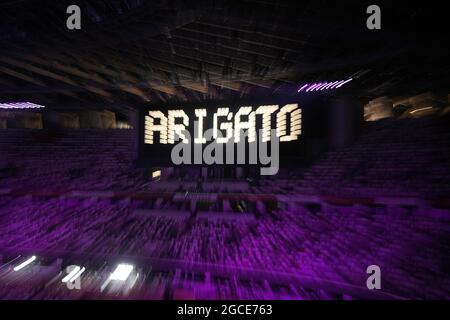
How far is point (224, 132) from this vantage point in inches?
158

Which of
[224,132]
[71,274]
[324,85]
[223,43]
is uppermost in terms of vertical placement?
[223,43]

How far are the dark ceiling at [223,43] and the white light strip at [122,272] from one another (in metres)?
3.66

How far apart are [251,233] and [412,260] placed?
2.13m

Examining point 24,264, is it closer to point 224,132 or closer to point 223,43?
point 224,132

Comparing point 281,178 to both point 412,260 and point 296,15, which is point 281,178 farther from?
point 296,15

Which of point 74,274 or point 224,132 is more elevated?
point 224,132

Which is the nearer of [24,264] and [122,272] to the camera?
[122,272]

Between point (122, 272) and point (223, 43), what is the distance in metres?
4.29

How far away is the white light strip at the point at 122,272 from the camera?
3.05 meters

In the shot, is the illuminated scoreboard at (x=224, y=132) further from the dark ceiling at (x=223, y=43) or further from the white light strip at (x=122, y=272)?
the white light strip at (x=122, y=272)

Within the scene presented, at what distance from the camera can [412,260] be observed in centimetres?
269

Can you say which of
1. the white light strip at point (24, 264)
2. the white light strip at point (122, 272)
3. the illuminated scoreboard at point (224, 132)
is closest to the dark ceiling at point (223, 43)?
the illuminated scoreboard at point (224, 132)

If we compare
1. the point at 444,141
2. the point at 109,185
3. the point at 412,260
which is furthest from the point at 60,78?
the point at 444,141

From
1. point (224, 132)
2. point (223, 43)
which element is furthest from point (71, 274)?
point (223, 43)
